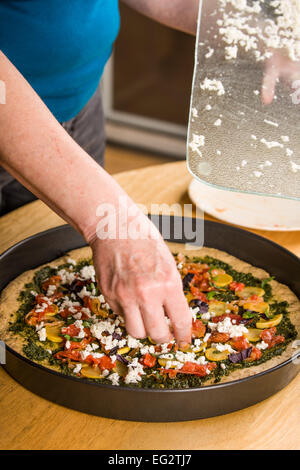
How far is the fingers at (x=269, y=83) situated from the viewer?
1.08 m

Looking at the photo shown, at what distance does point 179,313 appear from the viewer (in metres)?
0.96

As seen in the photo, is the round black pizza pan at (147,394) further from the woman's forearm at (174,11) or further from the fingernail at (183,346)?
the woman's forearm at (174,11)

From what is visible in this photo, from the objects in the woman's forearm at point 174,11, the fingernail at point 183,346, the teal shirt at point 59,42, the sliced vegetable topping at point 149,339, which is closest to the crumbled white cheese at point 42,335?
the sliced vegetable topping at point 149,339

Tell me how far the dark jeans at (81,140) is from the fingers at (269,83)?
839 mm

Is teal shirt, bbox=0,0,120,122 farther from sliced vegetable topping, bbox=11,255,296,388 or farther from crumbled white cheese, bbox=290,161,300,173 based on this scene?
crumbled white cheese, bbox=290,161,300,173

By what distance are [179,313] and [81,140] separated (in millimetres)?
1070

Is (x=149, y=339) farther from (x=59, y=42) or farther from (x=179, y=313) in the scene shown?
(x=59, y=42)

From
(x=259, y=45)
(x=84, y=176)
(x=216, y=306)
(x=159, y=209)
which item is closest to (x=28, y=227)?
(x=159, y=209)

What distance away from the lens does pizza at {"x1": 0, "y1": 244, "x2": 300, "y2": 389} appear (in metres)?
1.10

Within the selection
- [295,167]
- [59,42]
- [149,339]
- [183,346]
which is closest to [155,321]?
[183,346]

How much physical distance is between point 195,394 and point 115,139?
361cm

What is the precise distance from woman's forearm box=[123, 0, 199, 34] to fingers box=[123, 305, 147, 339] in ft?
3.36

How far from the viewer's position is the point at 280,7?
108 centimetres

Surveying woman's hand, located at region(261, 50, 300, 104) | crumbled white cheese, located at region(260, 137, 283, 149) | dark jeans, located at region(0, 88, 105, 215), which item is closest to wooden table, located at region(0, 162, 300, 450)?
crumbled white cheese, located at region(260, 137, 283, 149)
